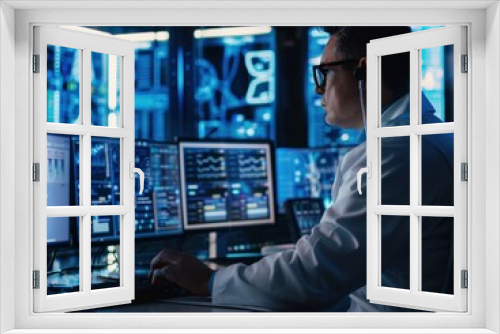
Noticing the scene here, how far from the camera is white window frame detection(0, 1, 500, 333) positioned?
292cm

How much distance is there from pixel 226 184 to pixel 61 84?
4.59 feet

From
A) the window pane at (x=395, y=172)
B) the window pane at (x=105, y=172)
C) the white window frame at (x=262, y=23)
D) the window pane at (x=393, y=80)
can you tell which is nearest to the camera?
the white window frame at (x=262, y=23)

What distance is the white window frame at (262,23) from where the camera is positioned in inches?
115

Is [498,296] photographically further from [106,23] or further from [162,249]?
[162,249]

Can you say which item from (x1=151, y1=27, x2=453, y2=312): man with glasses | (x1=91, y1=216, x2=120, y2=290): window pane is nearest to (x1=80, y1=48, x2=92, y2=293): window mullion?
(x1=91, y1=216, x2=120, y2=290): window pane

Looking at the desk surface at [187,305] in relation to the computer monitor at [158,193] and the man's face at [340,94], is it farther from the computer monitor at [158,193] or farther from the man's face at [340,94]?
the man's face at [340,94]

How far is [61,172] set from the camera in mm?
4152

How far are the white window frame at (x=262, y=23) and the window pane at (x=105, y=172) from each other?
4.29 feet

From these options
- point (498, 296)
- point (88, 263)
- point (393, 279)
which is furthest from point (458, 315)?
point (88, 263)

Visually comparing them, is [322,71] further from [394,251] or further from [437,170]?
[394,251]

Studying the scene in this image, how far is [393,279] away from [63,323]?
5.84 ft

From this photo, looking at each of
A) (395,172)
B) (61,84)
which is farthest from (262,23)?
(61,84)

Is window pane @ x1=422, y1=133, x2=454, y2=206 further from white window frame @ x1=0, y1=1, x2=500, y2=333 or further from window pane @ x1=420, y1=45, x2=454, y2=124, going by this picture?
window pane @ x1=420, y1=45, x2=454, y2=124

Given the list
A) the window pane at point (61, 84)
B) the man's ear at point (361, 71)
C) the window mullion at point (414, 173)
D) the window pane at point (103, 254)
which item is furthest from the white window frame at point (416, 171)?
the window pane at point (61, 84)
